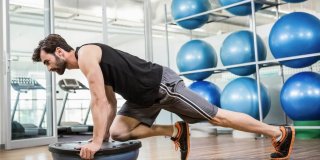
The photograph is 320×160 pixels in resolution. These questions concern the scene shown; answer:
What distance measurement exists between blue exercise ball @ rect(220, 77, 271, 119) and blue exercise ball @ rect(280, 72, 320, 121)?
32 centimetres

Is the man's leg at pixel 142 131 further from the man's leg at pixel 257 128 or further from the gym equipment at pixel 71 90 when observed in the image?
the gym equipment at pixel 71 90

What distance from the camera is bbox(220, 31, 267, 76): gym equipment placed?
3.62 m

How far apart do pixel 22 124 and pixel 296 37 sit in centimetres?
311

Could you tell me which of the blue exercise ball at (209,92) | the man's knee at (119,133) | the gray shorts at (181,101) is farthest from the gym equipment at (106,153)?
the blue exercise ball at (209,92)

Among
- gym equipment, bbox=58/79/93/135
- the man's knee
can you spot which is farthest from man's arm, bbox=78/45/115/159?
gym equipment, bbox=58/79/93/135

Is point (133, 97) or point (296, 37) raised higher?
point (296, 37)

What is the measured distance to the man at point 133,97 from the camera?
1714 millimetres

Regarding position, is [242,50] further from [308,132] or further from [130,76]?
[130,76]

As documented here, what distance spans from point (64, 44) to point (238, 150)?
162 cm

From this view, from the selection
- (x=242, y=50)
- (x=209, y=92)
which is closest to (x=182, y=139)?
(x=242, y=50)

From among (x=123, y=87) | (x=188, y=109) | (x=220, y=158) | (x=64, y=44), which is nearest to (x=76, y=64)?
(x=64, y=44)

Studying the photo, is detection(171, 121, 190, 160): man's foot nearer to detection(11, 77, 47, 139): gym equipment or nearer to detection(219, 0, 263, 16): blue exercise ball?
detection(219, 0, 263, 16): blue exercise ball

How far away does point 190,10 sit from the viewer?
4.16 m

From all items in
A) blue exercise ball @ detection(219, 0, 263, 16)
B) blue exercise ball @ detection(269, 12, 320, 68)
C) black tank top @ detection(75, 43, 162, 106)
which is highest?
blue exercise ball @ detection(219, 0, 263, 16)
